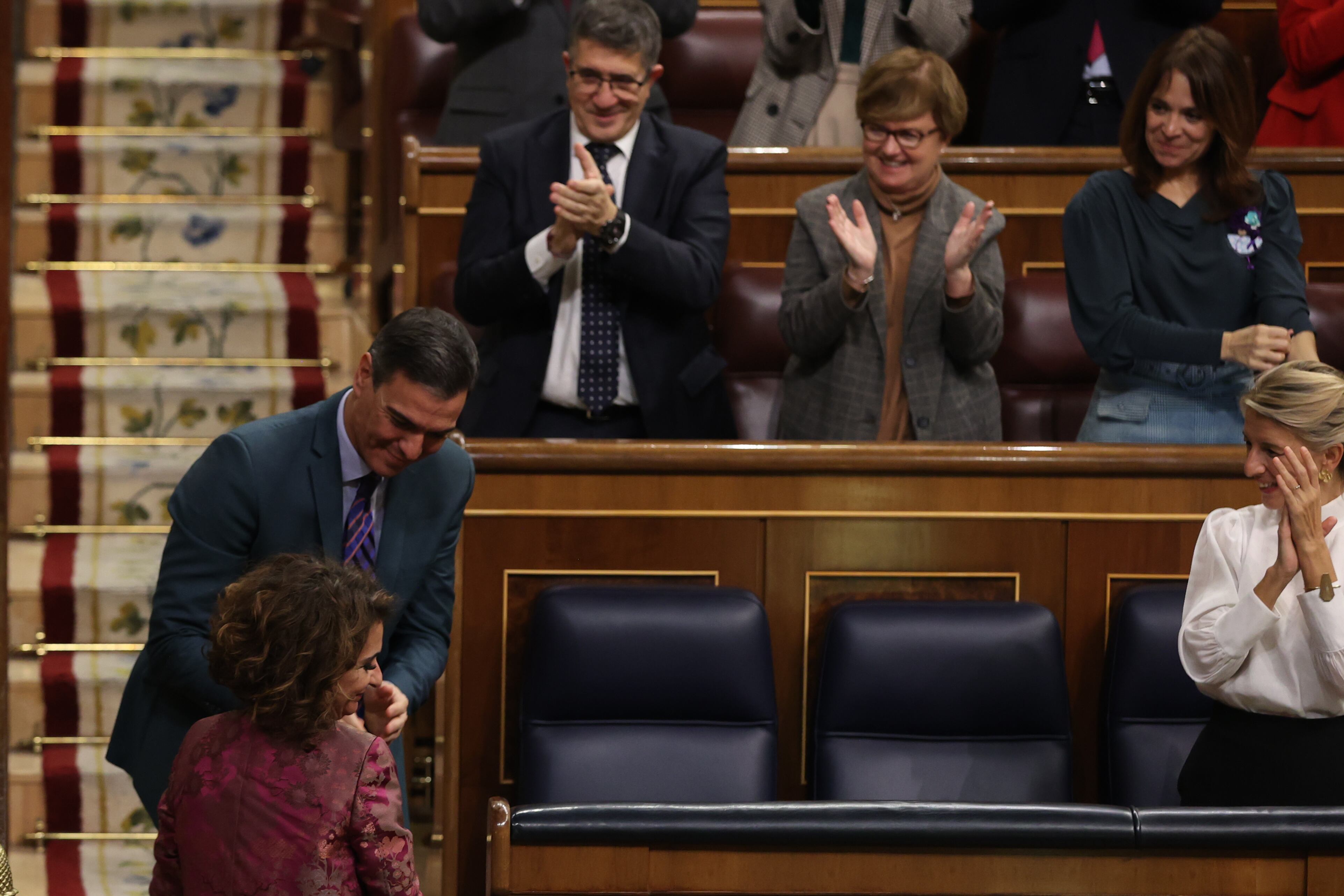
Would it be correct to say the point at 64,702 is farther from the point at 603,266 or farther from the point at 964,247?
the point at 964,247

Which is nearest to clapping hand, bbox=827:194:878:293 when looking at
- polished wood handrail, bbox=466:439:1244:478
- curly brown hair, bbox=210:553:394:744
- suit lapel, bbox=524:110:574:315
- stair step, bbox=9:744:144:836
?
polished wood handrail, bbox=466:439:1244:478

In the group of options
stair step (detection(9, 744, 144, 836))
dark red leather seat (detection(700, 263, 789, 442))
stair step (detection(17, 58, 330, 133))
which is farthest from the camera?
stair step (detection(17, 58, 330, 133))

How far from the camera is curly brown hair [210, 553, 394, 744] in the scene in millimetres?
1123

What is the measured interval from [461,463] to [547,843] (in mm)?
397

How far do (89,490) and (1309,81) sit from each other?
82.1 inches

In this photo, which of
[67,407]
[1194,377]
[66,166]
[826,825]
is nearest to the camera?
[826,825]

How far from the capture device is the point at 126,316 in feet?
9.09

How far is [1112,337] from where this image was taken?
6.41ft

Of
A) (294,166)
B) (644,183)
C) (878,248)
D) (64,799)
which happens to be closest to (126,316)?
(294,166)

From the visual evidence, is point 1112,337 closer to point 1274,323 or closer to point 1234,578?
point 1274,323

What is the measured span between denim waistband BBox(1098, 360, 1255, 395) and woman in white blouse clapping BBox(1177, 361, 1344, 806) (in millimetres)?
494

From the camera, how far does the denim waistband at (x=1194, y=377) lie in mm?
1959

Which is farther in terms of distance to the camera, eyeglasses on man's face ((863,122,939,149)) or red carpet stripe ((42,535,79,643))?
red carpet stripe ((42,535,79,643))

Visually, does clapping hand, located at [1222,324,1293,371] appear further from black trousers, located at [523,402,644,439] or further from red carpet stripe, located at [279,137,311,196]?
red carpet stripe, located at [279,137,311,196]
